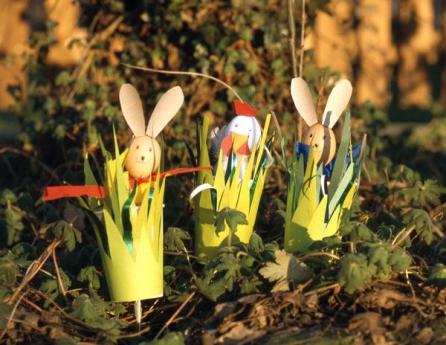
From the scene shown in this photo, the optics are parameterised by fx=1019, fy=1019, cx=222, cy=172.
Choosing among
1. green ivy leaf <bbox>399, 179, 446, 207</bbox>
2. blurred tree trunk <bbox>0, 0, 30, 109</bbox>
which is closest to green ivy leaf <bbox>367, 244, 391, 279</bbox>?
green ivy leaf <bbox>399, 179, 446, 207</bbox>

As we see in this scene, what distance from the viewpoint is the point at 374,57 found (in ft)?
33.1

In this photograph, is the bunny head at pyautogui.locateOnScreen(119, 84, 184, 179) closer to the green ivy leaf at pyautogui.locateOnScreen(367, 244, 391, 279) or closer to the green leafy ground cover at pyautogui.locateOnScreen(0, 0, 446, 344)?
the green leafy ground cover at pyautogui.locateOnScreen(0, 0, 446, 344)

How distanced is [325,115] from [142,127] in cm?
68

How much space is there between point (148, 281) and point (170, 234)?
331 mm

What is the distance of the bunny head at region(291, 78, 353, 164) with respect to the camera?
11.7 ft

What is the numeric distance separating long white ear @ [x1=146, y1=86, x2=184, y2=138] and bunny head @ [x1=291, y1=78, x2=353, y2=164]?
0.42 m

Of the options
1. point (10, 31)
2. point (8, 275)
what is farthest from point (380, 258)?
point (10, 31)

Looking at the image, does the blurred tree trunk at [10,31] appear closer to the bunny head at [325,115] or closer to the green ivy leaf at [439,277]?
the bunny head at [325,115]

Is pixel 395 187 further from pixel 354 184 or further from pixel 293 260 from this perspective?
pixel 293 260

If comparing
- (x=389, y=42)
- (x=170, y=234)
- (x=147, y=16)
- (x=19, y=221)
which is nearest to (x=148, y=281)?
(x=170, y=234)

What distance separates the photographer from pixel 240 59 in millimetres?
5270

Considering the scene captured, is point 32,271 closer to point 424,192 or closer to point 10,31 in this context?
point 424,192

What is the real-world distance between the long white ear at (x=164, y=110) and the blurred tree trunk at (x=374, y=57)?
197 inches

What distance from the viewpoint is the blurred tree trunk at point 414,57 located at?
38.1ft
